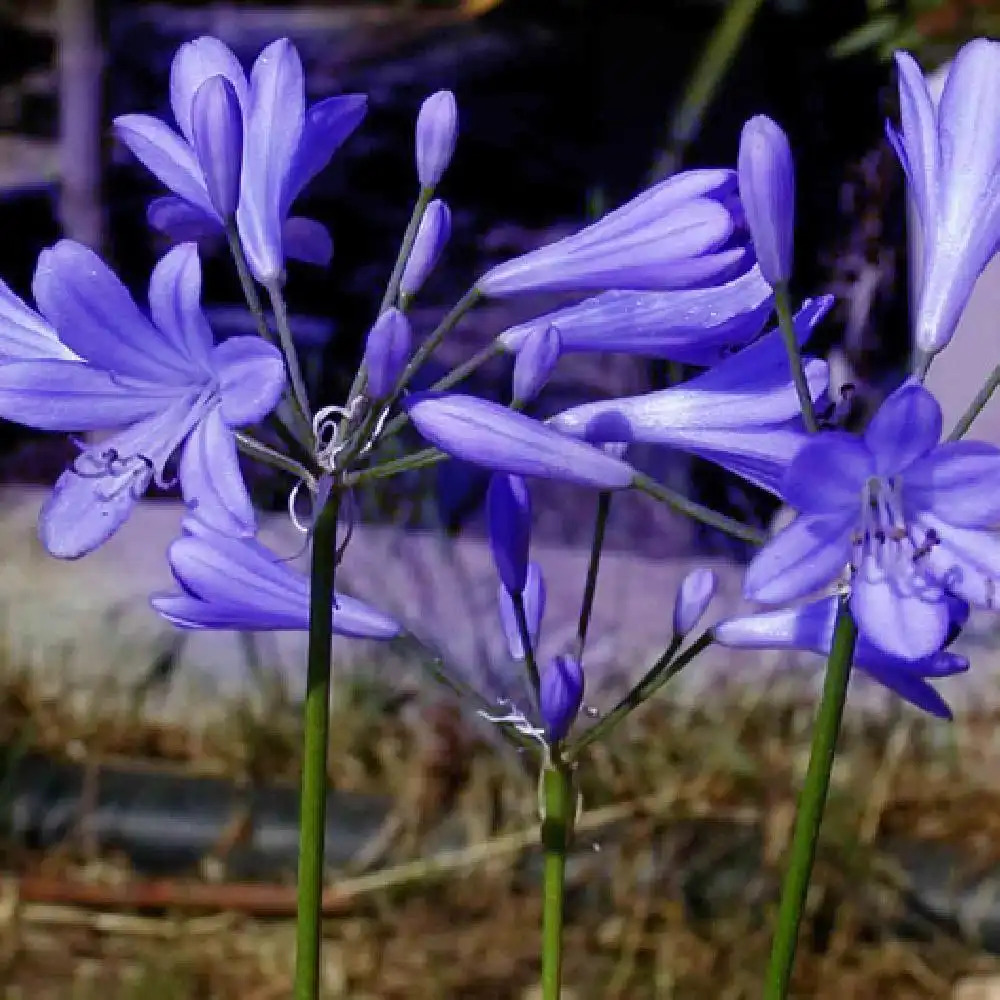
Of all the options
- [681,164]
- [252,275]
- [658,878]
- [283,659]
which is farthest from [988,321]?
[252,275]

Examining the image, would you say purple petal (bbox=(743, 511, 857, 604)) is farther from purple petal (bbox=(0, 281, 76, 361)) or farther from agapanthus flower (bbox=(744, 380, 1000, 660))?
purple petal (bbox=(0, 281, 76, 361))

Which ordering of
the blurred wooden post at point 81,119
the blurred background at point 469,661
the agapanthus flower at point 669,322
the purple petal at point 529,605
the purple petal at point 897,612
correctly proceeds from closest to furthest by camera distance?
1. the purple petal at point 897,612
2. the agapanthus flower at point 669,322
3. the purple petal at point 529,605
4. the blurred background at point 469,661
5. the blurred wooden post at point 81,119

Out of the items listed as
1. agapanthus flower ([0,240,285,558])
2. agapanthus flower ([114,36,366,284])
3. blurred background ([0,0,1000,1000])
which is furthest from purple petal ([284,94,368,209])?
blurred background ([0,0,1000,1000])

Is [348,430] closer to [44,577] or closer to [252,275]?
[252,275]

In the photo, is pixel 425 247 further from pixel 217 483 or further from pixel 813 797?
pixel 813 797

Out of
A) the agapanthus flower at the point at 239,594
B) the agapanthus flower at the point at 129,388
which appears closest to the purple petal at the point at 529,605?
the agapanthus flower at the point at 239,594

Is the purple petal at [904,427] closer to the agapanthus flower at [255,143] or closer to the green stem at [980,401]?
the green stem at [980,401]
